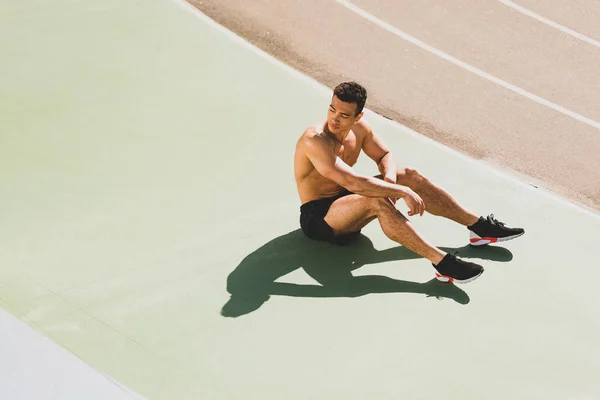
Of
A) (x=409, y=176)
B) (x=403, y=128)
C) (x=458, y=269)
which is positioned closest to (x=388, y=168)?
(x=409, y=176)

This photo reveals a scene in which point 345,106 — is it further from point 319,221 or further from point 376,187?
point 319,221

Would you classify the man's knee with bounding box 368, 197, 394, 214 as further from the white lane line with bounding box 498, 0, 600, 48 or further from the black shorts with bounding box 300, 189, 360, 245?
the white lane line with bounding box 498, 0, 600, 48

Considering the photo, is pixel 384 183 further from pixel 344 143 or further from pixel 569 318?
pixel 569 318

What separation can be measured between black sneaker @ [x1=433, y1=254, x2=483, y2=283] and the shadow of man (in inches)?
6.1

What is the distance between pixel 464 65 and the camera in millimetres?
11883

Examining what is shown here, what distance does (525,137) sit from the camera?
10336 mm

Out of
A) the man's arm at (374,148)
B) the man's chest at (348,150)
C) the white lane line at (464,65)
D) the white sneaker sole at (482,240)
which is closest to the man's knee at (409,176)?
the man's arm at (374,148)

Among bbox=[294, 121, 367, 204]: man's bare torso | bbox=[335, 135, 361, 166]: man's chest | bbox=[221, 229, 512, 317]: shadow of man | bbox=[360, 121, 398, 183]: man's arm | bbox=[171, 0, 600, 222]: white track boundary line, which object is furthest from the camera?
bbox=[171, 0, 600, 222]: white track boundary line

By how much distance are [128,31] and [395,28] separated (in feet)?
12.1

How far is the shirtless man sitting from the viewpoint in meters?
7.04

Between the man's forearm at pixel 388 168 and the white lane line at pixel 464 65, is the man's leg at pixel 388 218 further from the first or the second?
the white lane line at pixel 464 65

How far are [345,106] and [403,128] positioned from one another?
3040 mm

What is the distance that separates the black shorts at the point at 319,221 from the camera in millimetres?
7496

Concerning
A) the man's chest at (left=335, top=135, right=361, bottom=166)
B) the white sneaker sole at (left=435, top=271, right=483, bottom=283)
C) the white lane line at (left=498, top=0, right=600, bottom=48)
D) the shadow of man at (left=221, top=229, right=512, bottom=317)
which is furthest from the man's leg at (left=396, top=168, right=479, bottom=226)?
the white lane line at (left=498, top=0, right=600, bottom=48)
